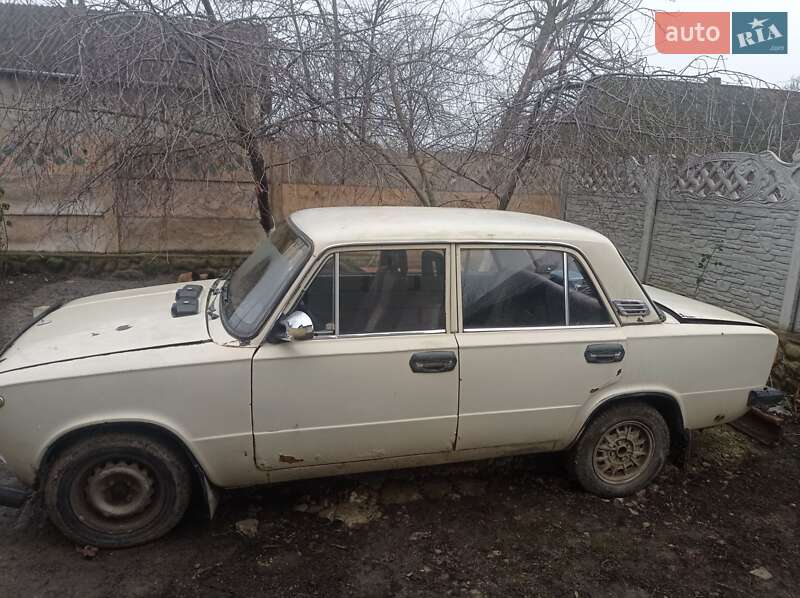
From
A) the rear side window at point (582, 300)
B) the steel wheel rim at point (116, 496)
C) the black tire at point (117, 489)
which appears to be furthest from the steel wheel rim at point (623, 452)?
the steel wheel rim at point (116, 496)

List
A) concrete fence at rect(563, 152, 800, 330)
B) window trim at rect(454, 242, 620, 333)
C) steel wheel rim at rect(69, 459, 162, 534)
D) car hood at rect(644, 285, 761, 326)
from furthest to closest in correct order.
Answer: concrete fence at rect(563, 152, 800, 330), car hood at rect(644, 285, 761, 326), window trim at rect(454, 242, 620, 333), steel wheel rim at rect(69, 459, 162, 534)

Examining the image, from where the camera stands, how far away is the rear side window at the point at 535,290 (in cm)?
313

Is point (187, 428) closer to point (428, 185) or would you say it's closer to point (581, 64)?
point (428, 185)

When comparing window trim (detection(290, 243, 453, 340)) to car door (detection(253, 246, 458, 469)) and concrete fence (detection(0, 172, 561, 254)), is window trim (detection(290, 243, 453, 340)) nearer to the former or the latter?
car door (detection(253, 246, 458, 469))

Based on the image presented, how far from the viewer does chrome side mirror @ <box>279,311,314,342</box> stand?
264 cm

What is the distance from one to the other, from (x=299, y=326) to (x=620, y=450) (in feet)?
7.15

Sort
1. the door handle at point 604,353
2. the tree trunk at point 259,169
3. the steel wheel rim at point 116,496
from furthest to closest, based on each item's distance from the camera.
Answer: the tree trunk at point 259,169
the door handle at point 604,353
the steel wheel rim at point 116,496

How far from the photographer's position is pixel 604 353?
10.4 feet

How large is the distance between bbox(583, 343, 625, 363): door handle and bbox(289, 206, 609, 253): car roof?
2.00ft

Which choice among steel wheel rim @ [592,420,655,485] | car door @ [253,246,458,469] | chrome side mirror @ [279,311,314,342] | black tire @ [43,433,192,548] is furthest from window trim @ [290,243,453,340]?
steel wheel rim @ [592,420,655,485]

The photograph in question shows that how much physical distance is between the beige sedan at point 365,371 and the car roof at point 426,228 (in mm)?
14

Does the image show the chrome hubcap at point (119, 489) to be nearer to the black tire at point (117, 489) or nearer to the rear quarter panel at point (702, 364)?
the black tire at point (117, 489)

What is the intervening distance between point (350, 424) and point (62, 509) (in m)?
1.46

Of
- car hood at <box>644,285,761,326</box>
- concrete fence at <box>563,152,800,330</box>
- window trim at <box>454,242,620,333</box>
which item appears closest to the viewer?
window trim at <box>454,242,620,333</box>
